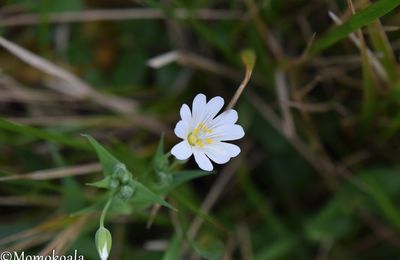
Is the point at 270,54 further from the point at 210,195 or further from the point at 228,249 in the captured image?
the point at 228,249

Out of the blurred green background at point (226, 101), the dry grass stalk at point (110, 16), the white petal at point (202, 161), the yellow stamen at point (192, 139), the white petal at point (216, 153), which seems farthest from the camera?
the dry grass stalk at point (110, 16)

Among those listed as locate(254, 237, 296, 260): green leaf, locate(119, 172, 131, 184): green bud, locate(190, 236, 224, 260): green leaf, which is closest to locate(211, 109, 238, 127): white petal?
locate(119, 172, 131, 184): green bud

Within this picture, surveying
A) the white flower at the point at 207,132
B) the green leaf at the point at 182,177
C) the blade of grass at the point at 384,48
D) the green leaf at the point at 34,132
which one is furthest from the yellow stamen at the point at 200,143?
the blade of grass at the point at 384,48

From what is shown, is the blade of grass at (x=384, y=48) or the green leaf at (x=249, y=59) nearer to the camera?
the green leaf at (x=249, y=59)

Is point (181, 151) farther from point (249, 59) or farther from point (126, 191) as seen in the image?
point (249, 59)

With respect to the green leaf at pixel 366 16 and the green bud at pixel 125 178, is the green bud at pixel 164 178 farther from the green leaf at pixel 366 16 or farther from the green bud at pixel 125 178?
the green leaf at pixel 366 16

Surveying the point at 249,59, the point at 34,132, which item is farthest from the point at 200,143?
the point at 34,132

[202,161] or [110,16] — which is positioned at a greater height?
[110,16]

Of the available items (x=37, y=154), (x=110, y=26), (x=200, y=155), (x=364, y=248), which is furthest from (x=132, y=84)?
(x=364, y=248)
